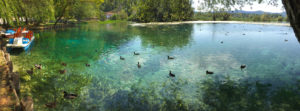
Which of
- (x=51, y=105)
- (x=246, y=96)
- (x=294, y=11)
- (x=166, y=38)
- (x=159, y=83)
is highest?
(x=294, y=11)

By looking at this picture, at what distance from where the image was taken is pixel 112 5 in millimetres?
158125

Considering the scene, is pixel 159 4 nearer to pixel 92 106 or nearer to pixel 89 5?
pixel 89 5

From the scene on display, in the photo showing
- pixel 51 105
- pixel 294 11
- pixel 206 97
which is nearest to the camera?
pixel 294 11

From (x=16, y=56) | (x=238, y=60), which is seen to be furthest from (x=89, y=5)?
(x=238, y=60)

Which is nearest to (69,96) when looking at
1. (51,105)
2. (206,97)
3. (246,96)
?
(51,105)

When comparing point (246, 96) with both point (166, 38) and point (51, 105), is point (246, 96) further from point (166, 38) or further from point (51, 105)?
point (166, 38)

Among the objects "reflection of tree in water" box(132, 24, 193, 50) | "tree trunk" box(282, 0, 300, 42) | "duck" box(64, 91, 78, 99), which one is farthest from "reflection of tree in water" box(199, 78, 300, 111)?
"reflection of tree in water" box(132, 24, 193, 50)

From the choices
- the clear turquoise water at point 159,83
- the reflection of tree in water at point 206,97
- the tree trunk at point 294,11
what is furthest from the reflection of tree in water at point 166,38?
the tree trunk at point 294,11

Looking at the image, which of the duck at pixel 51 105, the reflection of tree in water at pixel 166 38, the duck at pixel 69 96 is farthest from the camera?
the reflection of tree in water at pixel 166 38

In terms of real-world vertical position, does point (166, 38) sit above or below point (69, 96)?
above

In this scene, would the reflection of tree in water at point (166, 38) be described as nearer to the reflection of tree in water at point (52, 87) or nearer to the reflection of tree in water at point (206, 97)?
the reflection of tree in water at point (206, 97)

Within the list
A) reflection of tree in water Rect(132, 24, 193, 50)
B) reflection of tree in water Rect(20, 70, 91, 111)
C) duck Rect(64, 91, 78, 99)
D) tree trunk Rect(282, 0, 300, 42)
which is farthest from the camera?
reflection of tree in water Rect(132, 24, 193, 50)

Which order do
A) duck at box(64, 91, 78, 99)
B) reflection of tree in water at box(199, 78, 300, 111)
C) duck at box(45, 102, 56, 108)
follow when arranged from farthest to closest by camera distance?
duck at box(64, 91, 78, 99), reflection of tree in water at box(199, 78, 300, 111), duck at box(45, 102, 56, 108)

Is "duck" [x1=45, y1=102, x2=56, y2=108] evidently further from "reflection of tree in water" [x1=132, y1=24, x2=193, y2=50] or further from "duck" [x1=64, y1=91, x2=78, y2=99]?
"reflection of tree in water" [x1=132, y1=24, x2=193, y2=50]
